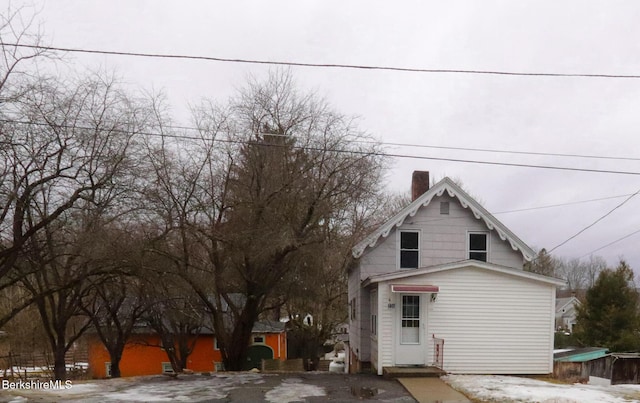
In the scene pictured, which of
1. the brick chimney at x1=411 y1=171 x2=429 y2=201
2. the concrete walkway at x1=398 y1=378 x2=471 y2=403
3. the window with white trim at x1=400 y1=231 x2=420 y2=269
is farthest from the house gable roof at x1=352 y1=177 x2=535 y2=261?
the concrete walkway at x1=398 y1=378 x2=471 y2=403

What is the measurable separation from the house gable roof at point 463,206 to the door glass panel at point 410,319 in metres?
3.00

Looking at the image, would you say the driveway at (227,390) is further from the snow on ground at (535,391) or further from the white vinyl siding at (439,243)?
the white vinyl siding at (439,243)

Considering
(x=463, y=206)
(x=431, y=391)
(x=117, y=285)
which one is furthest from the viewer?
(x=117, y=285)

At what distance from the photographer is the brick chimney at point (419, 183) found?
20.9 m

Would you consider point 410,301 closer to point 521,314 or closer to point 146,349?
point 521,314

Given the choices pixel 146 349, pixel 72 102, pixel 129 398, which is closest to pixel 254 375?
pixel 129 398

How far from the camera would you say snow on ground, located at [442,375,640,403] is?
34.4ft

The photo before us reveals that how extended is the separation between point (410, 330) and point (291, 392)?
487 centimetres

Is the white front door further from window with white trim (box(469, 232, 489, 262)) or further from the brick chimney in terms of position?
the brick chimney

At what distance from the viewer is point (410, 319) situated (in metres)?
15.4

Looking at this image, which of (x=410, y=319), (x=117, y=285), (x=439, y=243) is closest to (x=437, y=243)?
(x=439, y=243)

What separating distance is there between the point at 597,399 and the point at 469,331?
5050 mm

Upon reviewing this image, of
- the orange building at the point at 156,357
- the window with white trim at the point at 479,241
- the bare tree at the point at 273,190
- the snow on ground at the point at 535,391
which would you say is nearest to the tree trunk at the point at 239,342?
the bare tree at the point at 273,190

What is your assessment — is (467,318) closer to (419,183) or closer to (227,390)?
(419,183)
